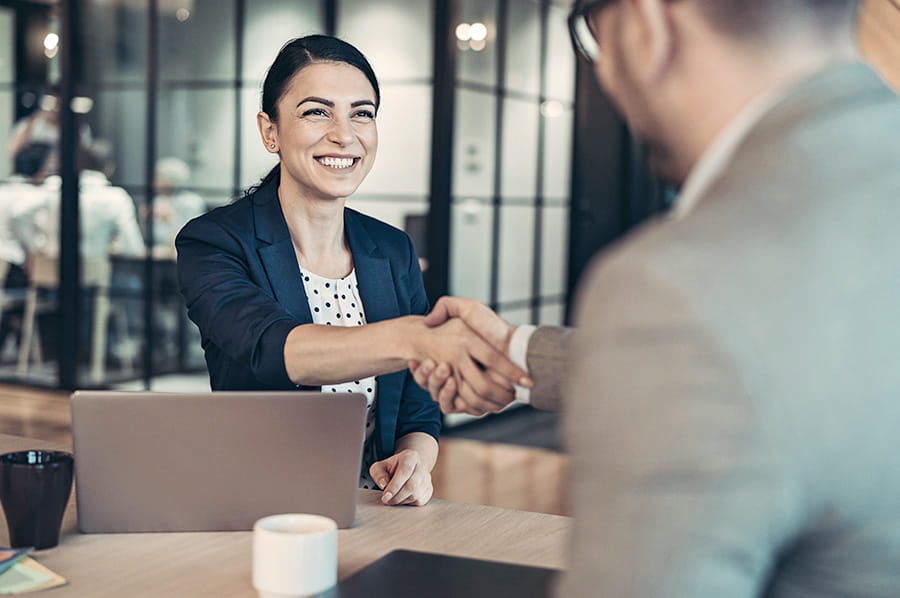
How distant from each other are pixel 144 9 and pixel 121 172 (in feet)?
2.99

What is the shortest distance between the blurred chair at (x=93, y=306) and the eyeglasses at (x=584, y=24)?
5359 millimetres

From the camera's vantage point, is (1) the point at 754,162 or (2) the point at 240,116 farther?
(2) the point at 240,116

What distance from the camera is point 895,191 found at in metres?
0.65

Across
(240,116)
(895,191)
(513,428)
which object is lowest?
(513,428)

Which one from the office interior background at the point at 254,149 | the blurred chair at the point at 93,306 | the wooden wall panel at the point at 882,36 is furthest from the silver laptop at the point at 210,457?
the blurred chair at the point at 93,306

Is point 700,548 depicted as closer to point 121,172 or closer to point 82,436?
point 82,436

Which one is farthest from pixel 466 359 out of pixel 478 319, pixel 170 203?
pixel 170 203

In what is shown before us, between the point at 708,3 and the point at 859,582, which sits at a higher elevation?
the point at 708,3

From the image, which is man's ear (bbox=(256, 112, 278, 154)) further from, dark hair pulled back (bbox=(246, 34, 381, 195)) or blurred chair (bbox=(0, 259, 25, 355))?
blurred chair (bbox=(0, 259, 25, 355))

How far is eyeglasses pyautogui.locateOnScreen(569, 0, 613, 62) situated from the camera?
0.83 metres

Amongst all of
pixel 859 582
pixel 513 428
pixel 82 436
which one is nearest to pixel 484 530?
pixel 82 436

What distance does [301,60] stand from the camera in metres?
1.96

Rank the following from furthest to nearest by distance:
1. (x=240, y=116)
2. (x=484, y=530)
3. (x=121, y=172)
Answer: (x=121, y=172) < (x=240, y=116) < (x=484, y=530)

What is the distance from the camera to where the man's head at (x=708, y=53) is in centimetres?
72
